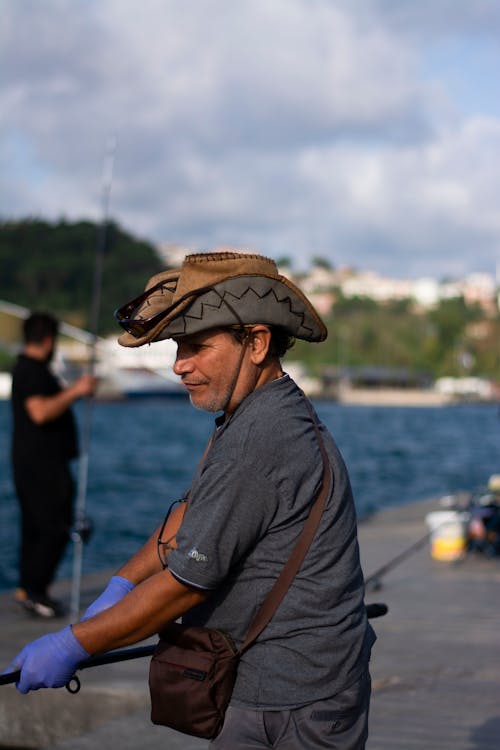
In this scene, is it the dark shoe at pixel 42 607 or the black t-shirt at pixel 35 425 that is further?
the black t-shirt at pixel 35 425

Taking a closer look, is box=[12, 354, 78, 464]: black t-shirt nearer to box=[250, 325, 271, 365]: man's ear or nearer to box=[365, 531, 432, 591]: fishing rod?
box=[365, 531, 432, 591]: fishing rod

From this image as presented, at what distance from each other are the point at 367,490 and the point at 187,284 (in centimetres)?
3006

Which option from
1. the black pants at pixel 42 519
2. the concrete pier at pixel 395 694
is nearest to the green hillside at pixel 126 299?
the black pants at pixel 42 519

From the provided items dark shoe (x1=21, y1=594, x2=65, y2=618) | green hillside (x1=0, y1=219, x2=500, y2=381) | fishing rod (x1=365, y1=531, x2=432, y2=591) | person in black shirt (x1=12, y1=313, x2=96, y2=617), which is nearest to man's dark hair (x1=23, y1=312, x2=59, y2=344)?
person in black shirt (x1=12, y1=313, x2=96, y2=617)

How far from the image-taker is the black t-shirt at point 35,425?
7.15 metres

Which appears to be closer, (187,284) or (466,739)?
(187,284)

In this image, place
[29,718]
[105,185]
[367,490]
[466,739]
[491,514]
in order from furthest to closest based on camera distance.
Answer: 1. [367,490]
2. [491,514]
3. [105,185]
4. [29,718]
5. [466,739]

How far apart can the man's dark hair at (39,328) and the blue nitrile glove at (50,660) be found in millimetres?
4950

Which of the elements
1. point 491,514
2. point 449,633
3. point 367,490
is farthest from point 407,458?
point 449,633

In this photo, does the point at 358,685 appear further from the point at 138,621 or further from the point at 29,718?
the point at 29,718

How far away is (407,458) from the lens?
4997 centimetres

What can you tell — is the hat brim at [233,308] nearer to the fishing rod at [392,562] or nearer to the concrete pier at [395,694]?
the concrete pier at [395,694]

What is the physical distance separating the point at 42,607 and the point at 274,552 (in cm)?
475

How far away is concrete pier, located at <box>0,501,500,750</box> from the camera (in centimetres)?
471
